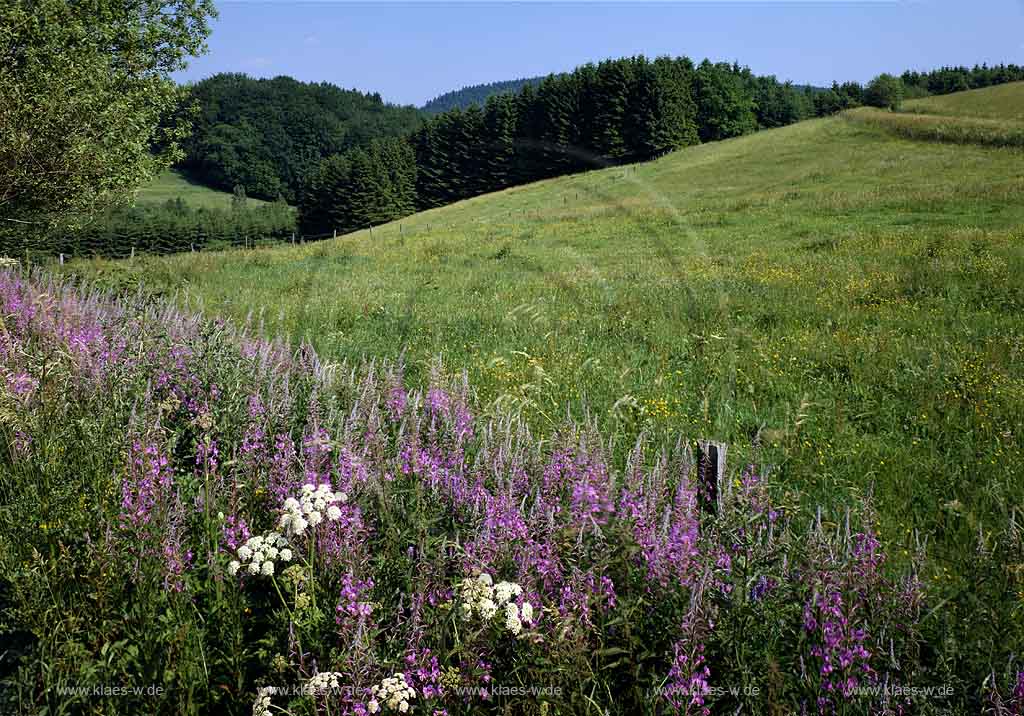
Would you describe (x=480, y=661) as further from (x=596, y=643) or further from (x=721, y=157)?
(x=721, y=157)

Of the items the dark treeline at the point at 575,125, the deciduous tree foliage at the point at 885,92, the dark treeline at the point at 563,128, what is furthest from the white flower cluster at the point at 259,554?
the deciduous tree foliage at the point at 885,92

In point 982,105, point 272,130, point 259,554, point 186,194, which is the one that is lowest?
point 259,554

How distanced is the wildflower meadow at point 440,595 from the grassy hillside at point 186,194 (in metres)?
130

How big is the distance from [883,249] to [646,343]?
10236mm

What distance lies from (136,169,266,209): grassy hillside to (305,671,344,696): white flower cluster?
433 feet

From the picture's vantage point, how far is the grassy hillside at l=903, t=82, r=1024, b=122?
166 feet

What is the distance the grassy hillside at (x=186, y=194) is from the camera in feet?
411

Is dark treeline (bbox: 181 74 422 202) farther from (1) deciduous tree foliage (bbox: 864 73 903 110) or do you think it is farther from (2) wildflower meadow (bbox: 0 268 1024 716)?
(2) wildflower meadow (bbox: 0 268 1024 716)

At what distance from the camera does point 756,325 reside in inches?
457

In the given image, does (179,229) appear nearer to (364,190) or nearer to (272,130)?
(364,190)

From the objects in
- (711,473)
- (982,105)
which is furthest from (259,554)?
(982,105)

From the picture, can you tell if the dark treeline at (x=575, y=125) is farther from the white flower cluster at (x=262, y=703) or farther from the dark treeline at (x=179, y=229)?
the white flower cluster at (x=262, y=703)

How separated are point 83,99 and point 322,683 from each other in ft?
56.9

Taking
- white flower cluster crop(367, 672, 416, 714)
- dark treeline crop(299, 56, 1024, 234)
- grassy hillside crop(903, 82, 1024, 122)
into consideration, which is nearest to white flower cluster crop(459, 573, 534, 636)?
white flower cluster crop(367, 672, 416, 714)
